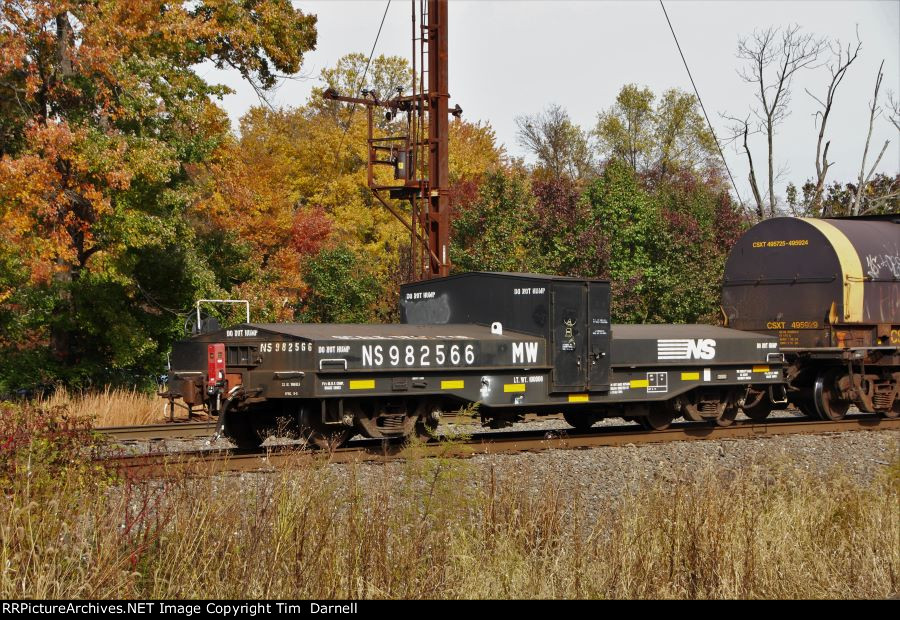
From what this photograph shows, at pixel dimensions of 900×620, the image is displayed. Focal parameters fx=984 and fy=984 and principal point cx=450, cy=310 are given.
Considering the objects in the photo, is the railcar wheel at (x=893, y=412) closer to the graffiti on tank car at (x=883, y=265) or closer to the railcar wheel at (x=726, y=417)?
the graffiti on tank car at (x=883, y=265)

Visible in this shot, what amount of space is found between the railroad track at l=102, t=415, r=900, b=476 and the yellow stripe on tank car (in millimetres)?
1911

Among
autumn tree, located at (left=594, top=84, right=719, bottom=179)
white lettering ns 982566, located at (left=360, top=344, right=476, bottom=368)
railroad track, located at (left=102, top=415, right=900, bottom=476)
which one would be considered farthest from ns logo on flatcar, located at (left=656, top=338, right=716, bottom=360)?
autumn tree, located at (left=594, top=84, right=719, bottom=179)

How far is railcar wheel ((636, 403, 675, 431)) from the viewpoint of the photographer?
1581 cm

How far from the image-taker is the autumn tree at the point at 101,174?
19.0 metres

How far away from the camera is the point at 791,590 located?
24.9 ft

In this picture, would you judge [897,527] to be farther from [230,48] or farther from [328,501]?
[230,48]

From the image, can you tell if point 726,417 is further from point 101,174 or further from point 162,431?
point 101,174

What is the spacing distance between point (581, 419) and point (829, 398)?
5.18 m

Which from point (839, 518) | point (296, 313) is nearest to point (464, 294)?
point (839, 518)

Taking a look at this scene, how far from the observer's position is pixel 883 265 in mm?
17688

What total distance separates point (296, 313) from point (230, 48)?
29.2 ft

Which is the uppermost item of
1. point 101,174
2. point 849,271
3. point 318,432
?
point 101,174

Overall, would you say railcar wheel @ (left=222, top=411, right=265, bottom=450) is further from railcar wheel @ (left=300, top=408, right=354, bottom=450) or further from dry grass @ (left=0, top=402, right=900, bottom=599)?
dry grass @ (left=0, top=402, right=900, bottom=599)

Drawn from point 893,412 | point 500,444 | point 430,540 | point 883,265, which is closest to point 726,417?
point 893,412
